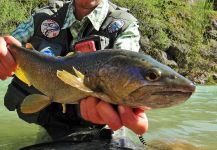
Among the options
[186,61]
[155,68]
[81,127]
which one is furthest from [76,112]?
[186,61]

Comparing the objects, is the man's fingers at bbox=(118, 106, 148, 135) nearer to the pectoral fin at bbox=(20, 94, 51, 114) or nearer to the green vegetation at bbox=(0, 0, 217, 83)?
the pectoral fin at bbox=(20, 94, 51, 114)

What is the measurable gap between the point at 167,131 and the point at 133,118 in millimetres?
3739

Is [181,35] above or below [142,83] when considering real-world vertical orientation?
below

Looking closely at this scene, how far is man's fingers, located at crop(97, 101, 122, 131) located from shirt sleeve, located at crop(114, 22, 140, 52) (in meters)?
1.26

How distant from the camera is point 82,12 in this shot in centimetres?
466

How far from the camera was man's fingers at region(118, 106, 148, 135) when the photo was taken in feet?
9.36

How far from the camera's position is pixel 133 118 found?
2.89 metres

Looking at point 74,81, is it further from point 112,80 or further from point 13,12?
point 13,12

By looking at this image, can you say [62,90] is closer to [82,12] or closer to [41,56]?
[41,56]

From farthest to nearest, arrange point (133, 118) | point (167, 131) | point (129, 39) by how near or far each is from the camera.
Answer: point (167, 131) → point (129, 39) → point (133, 118)

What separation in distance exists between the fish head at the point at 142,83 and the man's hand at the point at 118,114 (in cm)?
16

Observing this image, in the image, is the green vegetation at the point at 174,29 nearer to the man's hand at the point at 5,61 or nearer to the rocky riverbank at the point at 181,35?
the rocky riverbank at the point at 181,35

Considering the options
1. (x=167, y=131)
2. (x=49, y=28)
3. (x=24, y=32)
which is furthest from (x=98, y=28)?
(x=167, y=131)

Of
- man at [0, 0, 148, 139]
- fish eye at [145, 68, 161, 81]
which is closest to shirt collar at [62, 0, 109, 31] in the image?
man at [0, 0, 148, 139]
